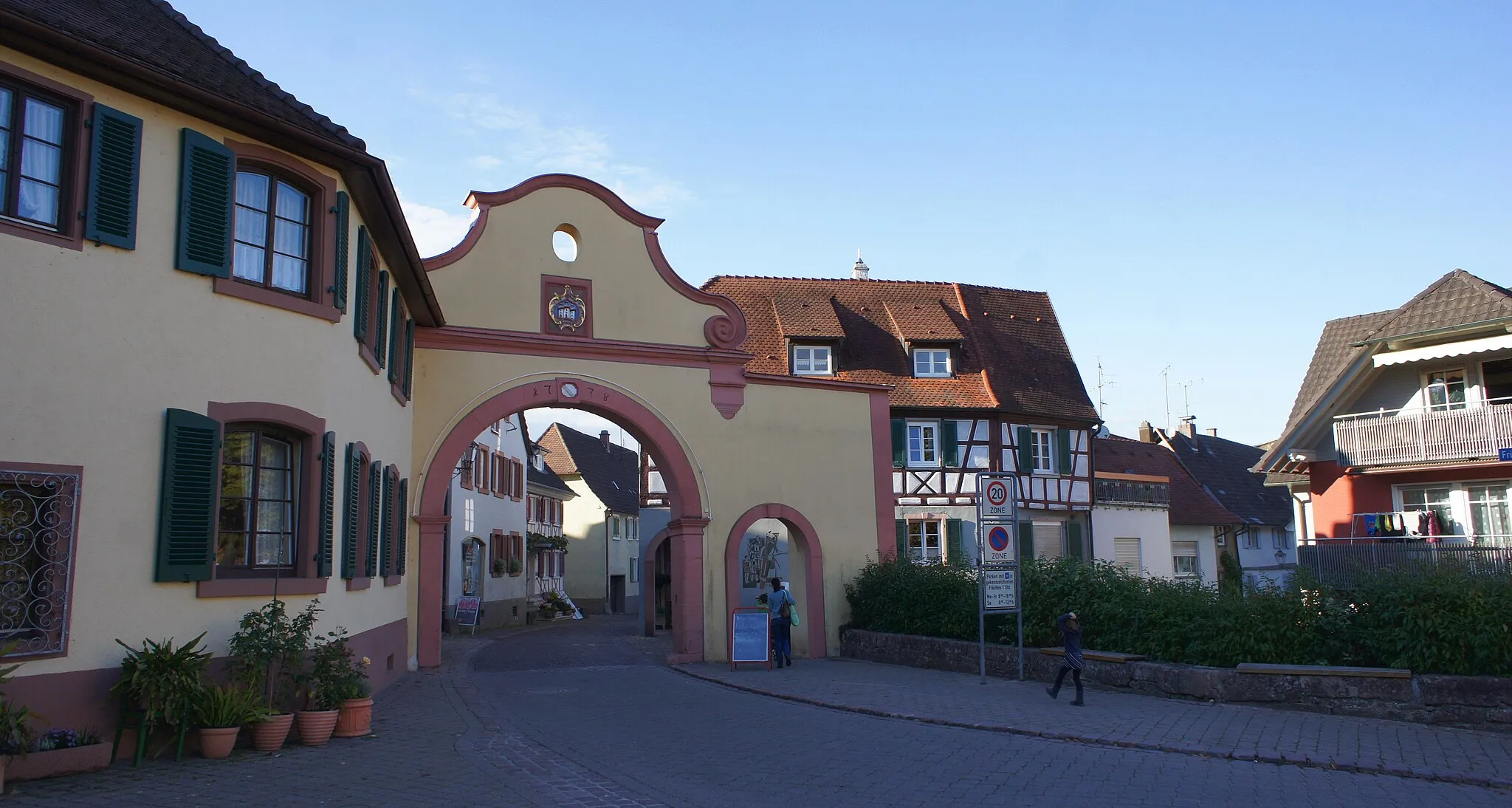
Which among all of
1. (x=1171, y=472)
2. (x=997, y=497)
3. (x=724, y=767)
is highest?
(x=1171, y=472)

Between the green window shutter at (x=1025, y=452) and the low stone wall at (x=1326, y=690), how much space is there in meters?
17.3

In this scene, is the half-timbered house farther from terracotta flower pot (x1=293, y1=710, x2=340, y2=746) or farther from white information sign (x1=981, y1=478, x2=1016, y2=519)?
terracotta flower pot (x1=293, y1=710, x2=340, y2=746)

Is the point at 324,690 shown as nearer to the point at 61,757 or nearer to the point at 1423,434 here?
the point at 61,757

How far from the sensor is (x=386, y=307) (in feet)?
50.5

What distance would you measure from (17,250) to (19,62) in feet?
4.67

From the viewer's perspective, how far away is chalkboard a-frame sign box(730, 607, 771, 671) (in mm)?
18875

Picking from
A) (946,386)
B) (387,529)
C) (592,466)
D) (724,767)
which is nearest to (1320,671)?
(724,767)

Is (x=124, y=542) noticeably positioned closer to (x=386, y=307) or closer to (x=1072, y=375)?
(x=386, y=307)

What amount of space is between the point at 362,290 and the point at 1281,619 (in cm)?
1125

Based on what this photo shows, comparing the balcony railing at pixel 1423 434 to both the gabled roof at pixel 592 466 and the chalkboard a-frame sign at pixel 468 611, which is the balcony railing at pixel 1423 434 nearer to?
the chalkboard a-frame sign at pixel 468 611

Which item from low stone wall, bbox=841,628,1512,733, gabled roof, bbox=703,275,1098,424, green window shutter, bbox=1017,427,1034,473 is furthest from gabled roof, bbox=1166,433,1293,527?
low stone wall, bbox=841,628,1512,733

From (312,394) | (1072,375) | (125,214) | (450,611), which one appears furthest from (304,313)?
(1072,375)

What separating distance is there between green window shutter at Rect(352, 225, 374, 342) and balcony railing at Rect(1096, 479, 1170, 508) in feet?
89.1

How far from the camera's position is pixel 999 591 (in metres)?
16.3
